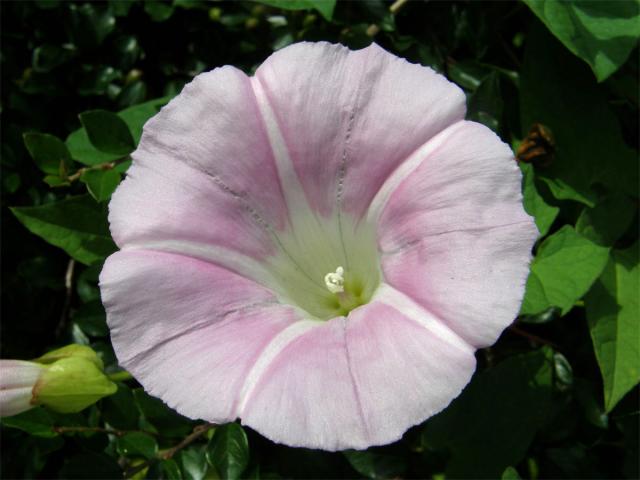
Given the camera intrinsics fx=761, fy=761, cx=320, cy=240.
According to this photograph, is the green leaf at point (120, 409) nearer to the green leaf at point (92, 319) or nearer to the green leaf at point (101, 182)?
the green leaf at point (92, 319)

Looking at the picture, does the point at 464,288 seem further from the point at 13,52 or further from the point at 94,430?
the point at 13,52

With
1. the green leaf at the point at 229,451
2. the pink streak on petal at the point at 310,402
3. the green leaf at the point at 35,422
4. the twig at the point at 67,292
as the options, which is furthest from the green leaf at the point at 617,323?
the twig at the point at 67,292

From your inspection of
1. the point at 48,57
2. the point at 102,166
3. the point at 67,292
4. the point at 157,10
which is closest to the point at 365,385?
the point at 102,166

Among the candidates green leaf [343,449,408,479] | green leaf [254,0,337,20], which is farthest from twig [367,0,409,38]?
green leaf [343,449,408,479]

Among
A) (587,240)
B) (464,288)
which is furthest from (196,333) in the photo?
(587,240)

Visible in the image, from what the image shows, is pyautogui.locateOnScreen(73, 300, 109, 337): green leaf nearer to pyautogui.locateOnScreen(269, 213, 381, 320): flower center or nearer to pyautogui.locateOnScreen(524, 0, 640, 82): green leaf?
pyautogui.locateOnScreen(269, 213, 381, 320): flower center
